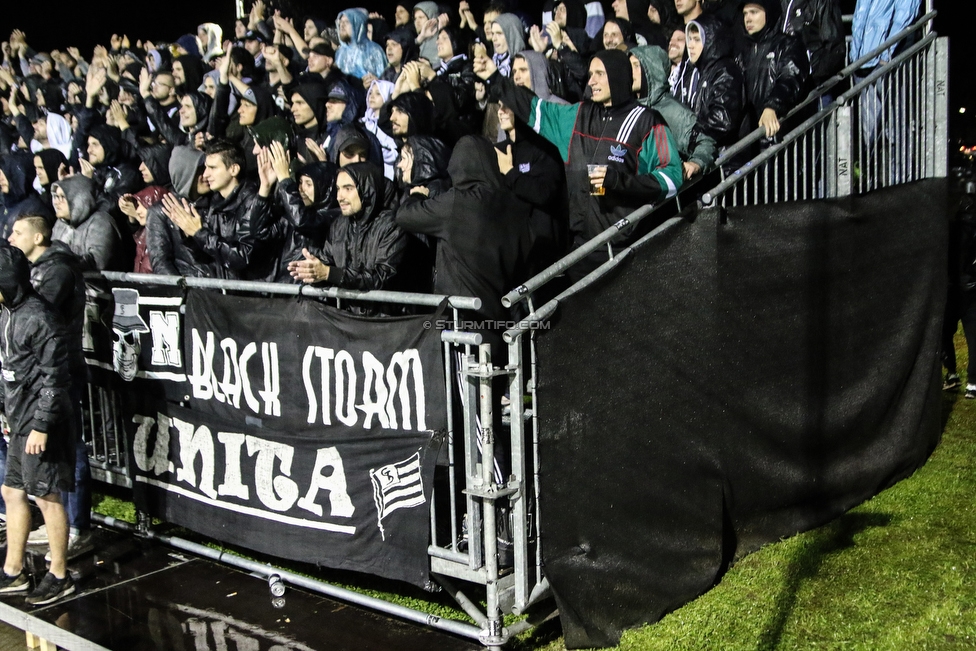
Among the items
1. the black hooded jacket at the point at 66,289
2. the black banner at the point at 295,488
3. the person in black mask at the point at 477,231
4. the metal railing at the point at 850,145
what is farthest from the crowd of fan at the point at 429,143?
the black banner at the point at 295,488

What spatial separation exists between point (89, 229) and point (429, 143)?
313 cm

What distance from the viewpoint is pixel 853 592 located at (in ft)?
17.3

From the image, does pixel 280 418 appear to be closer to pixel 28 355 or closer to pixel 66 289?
pixel 28 355

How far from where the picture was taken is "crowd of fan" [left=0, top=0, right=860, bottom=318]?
18.7ft

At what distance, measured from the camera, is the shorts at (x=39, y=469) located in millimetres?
5977

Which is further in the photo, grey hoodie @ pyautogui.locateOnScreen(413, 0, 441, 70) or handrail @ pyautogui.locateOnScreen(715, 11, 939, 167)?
grey hoodie @ pyautogui.locateOnScreen(413, 0, 441, 70)

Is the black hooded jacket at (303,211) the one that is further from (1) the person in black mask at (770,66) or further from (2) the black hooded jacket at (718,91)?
(1) the person in black mask at (770,66)

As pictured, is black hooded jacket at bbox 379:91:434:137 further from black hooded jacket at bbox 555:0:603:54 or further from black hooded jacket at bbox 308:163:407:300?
black hooded jacket at bbox 555:0:603:54

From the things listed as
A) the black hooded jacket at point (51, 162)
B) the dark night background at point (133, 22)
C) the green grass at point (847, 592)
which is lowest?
the green grass at point (847, 592)

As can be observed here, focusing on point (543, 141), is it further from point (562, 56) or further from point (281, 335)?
point (562, 56)

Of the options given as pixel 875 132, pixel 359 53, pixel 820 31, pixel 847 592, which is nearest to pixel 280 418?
pixel 847 592

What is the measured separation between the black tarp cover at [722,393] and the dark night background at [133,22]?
11.2m

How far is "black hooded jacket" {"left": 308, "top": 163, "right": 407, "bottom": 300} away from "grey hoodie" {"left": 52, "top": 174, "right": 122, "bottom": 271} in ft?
8.78

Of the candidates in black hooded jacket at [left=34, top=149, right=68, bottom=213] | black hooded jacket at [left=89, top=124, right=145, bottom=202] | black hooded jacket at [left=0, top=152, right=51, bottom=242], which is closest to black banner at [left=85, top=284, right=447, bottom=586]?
black hooded jacket at [left=89, top=124, right=145, bottom=202]
